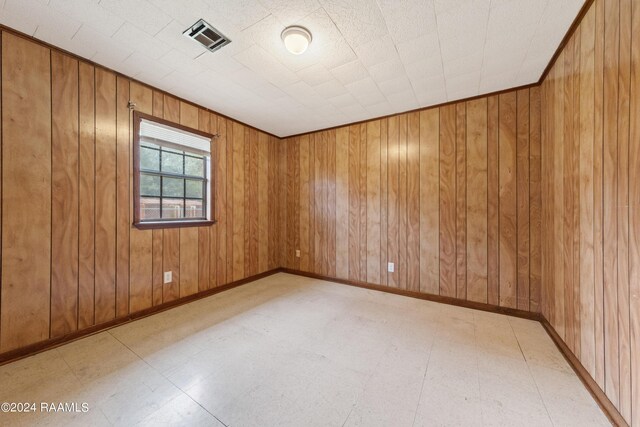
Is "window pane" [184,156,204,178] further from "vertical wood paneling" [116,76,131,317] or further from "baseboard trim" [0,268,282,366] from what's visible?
"baseboard trim" [0,268,282,366]

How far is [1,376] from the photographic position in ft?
5.14

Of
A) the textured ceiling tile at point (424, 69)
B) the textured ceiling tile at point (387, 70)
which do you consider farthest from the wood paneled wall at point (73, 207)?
the textured ceiling tile at point (424, 69)

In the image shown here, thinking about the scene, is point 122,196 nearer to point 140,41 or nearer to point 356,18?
point 140,41

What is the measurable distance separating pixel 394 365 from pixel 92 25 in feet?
10.9

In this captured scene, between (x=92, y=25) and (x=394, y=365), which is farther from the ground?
(x=92, y=25)

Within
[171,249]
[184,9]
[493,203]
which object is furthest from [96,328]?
[493,203]

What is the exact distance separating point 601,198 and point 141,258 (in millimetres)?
3780

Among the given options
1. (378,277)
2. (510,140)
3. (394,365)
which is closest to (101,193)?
(394,365)

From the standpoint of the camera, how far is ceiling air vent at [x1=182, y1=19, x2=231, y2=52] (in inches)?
65.8

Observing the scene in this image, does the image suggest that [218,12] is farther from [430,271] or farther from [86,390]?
[430,271]

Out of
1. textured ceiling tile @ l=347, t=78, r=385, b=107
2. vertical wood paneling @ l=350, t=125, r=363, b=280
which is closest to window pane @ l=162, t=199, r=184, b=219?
vertical wood paneling @ l=350, t=125, r=363, b=280

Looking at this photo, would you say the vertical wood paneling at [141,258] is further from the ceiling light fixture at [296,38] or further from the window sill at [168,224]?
the ceiling light fixture at [296,38]

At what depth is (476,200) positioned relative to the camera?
8.86ft

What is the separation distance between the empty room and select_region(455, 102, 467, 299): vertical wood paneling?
0.02m
